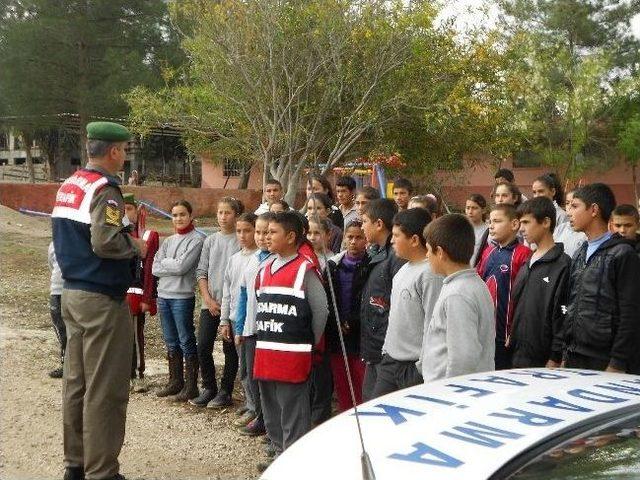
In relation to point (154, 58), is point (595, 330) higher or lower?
lower

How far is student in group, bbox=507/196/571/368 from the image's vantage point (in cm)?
435

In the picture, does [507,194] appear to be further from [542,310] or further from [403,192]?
[542,310]

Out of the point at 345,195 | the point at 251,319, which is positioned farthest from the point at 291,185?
the point at 251,319

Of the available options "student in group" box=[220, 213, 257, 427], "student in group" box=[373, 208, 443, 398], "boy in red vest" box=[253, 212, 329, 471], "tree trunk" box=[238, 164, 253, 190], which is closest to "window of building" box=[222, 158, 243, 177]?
"tree trunk" box=[238, 164, 253, 190]

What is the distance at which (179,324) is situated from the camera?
627 cm

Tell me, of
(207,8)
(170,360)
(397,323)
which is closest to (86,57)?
(207,8)

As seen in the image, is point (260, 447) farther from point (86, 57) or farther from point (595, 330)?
point (86, 57)

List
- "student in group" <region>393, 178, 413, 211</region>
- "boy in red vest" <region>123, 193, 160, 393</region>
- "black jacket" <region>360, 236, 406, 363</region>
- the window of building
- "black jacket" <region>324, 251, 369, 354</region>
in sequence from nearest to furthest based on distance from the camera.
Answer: "black jacket" <region>360, 236, 406, 363</region>, "black jacket" <region>324, 251, 369, 354</region>, "boy in red vest" <region>123, 193, 160, 393</region>, "student in group" <region>393, 178, 413, 211</region>, the window of building

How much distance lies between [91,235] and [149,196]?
22.6 metres

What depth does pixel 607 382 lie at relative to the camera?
101 inches

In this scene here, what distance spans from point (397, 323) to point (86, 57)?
1204 inches

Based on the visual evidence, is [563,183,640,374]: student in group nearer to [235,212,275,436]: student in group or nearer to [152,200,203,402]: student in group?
[235,212,275,436]: student in group

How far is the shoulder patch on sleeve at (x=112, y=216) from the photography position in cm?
416

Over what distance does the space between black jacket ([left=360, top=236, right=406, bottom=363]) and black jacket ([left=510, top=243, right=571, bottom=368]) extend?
0.72 m
